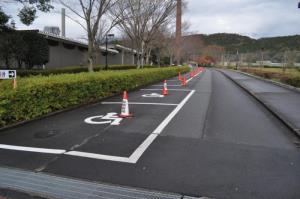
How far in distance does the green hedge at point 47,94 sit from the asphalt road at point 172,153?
443 mm

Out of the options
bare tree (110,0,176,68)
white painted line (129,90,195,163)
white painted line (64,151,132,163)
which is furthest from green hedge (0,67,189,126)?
bare tree (110,0,176,68)

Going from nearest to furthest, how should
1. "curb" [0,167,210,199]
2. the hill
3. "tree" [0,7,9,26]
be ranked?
1. "curb" [0,167,210,199]
2. "tree" [0,7,9,26]
3. the hill

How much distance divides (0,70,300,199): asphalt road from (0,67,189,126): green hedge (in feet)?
1.45

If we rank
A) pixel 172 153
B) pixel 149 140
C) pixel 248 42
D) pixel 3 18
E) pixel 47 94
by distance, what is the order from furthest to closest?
pixel 248 42 < pixel 3 18 < pixel 47 94 < pixel 149 140 < pixel 172 153

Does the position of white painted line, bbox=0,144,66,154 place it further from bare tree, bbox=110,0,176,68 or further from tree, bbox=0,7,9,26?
bare tree, bbox=110,0,176,68

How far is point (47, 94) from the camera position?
10.8 meters

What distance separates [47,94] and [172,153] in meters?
5.51

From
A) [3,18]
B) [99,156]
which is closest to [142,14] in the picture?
[3,18]

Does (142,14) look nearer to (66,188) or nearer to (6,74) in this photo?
(6,74)

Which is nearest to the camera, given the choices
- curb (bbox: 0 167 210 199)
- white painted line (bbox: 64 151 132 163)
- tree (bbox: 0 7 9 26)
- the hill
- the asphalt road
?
curb (bbox: 0 167 210 199)

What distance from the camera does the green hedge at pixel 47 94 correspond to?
9.22 metres

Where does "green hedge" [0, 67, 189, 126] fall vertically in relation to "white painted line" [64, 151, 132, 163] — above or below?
above

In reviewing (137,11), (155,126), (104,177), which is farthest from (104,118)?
(137,11)

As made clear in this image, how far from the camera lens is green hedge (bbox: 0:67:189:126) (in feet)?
30.3
